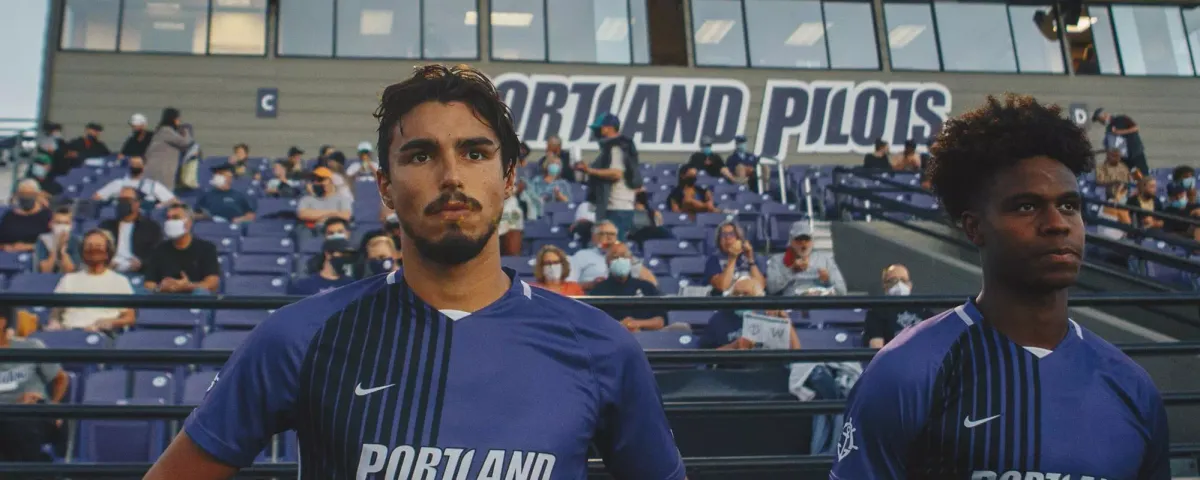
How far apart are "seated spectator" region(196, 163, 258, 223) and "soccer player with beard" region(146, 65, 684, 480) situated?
9284mm

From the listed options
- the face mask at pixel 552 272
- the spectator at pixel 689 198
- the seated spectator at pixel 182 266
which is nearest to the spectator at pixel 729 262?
the face mask at pixel 552 272

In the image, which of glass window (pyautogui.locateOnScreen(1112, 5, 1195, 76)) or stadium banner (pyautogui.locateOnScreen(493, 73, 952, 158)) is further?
glass window (pyautogui.locateOnScreen(1112, 5, 1195, 76))

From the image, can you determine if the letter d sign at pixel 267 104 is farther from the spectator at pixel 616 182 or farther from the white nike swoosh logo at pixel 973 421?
the white nike swoosh logo at pixel 973 421

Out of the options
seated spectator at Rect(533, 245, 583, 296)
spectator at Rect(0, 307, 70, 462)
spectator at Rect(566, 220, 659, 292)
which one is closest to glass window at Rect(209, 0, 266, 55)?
spectator at Rect(566, 220, 659, 292)

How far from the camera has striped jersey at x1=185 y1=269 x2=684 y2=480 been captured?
1.79 meters

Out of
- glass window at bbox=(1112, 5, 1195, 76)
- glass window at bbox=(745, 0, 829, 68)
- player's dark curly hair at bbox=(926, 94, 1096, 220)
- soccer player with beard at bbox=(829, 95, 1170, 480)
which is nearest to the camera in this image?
soccer player with beard at bbox=(829, 95, 1170, 480)

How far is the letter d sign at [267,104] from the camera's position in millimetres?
16328

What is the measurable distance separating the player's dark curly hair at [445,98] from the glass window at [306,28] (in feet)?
51.4

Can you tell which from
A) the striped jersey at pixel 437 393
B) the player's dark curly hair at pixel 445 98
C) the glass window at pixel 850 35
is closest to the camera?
the striped jersey at pixel 437 393

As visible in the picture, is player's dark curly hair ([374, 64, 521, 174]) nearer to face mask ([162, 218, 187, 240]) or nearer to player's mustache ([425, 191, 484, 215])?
player's mustache ([425, 191, 484, 215])

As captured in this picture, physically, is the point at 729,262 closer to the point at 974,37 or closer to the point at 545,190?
the point at 545,190

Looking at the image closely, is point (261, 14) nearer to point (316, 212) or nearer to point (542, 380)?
point (316, 212)

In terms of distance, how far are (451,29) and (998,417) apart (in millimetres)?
15958

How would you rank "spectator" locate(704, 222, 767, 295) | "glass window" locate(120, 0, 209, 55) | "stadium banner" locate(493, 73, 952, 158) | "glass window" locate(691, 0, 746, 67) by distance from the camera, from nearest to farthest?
"spectator" locate(704, 222, 767, 295) < "glass window" locate(120, 0, 209, 55) < "stadium banner" locate(493, 73, 952, 158) < "glass window" locate(691, 0, 746, 67)
